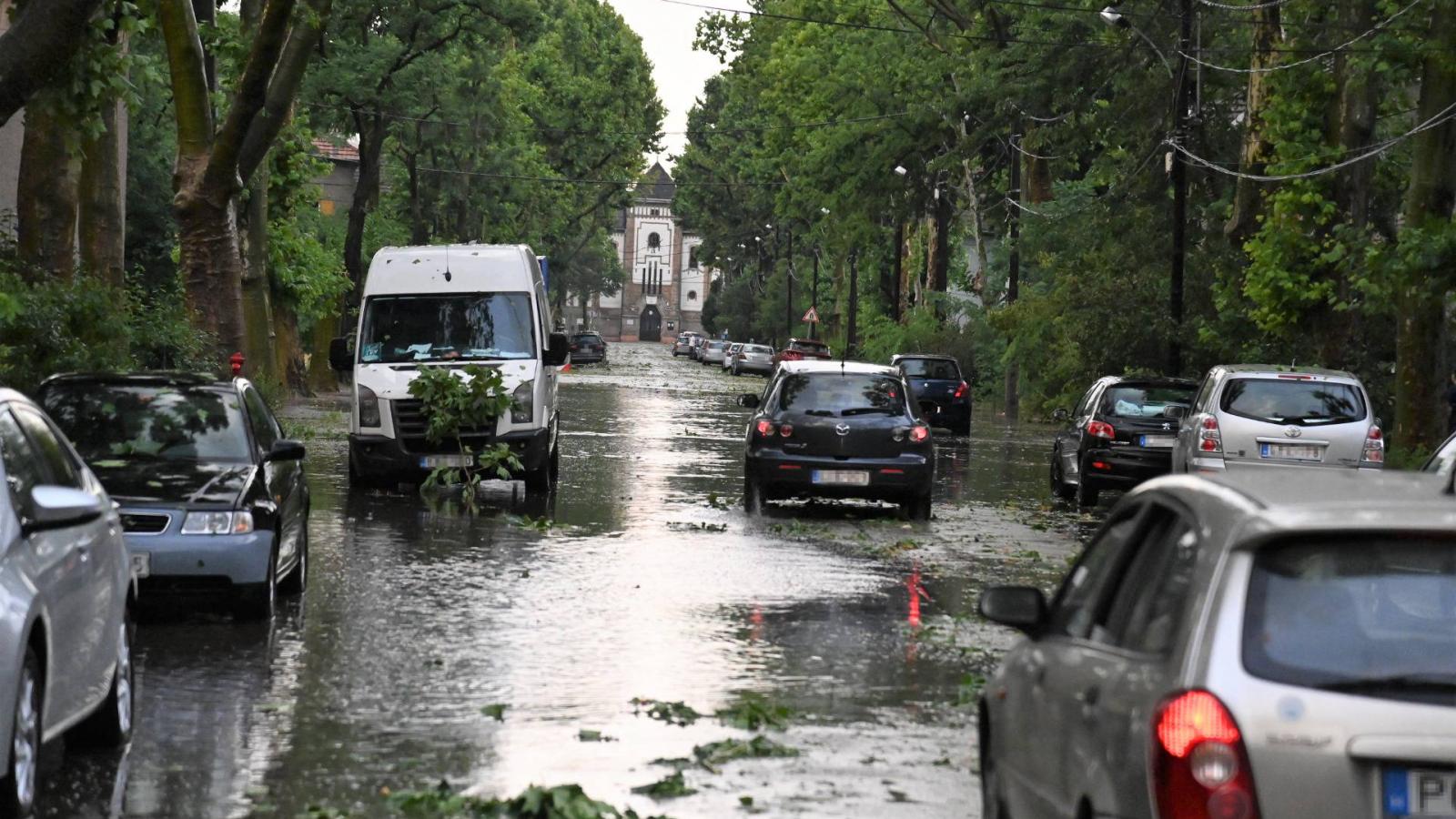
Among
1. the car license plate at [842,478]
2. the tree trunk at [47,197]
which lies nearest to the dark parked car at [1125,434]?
the car license plate at [842,478]

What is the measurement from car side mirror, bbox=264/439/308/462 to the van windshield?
976 centimetres

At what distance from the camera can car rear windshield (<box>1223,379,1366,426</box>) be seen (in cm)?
2206

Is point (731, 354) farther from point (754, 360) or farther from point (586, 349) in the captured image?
point (754, 360)

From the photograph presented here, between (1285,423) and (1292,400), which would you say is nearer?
(1285,423)

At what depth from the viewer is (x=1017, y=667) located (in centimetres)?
670

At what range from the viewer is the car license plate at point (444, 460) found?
75.3 ft

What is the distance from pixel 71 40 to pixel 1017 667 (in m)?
10.3

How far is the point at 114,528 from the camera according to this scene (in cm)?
923

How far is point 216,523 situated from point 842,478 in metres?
9.95

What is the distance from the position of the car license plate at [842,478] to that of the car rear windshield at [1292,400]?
3.76 metres

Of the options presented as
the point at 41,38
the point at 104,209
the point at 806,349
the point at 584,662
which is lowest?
the point at 806,349

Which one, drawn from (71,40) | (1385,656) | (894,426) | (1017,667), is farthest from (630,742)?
(894,426)

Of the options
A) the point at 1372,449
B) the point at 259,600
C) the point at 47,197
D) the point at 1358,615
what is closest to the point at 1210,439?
the point at 1372,449

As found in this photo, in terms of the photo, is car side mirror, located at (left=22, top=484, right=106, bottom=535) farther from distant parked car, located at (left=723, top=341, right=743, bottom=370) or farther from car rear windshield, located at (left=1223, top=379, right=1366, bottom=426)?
distant parked car, located at (left=723, top=341, right=743, bottom=370)
